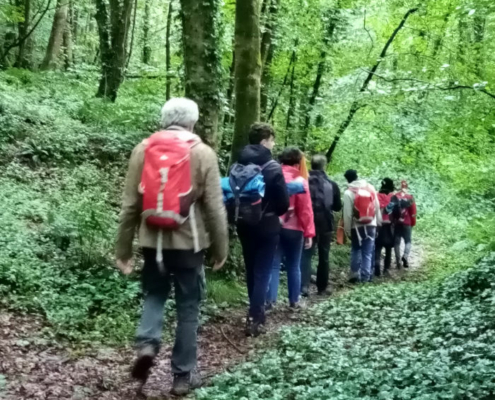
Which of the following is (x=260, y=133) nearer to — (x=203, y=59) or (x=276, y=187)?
(x=276, y=187)

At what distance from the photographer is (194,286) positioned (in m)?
4.92

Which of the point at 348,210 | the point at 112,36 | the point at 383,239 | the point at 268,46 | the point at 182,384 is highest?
the point at 112,36

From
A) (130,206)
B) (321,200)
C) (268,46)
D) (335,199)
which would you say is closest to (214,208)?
(130,206)

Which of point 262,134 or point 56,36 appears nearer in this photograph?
point 262,134

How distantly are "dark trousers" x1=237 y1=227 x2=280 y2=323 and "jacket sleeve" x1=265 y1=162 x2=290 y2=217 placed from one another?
1.25ft

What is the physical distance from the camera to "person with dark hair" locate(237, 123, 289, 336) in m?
6.91

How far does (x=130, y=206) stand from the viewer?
472 centimetres

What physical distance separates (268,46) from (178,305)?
12.2 meters

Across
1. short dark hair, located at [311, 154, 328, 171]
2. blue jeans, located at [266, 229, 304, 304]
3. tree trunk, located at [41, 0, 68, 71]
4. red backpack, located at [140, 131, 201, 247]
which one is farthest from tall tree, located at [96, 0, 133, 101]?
red backpack, located at [140, 131, 201, 247]

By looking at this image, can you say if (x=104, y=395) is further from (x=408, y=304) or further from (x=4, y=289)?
(x=408, y=304)

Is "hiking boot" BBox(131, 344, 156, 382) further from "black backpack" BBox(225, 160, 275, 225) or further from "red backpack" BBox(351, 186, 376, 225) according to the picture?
"red backpack" BBox(351, 186, 376, 225)

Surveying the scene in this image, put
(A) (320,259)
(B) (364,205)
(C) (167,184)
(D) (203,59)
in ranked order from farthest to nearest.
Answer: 1. (B) (364,205)
2. (A) (320,259)
3. (D) (203,59)
4. (C) (167,184)

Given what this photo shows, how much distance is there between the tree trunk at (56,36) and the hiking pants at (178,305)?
57.1 ft

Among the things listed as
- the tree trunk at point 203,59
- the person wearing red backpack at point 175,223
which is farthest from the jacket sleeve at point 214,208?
the tree trunk at point 203,59
